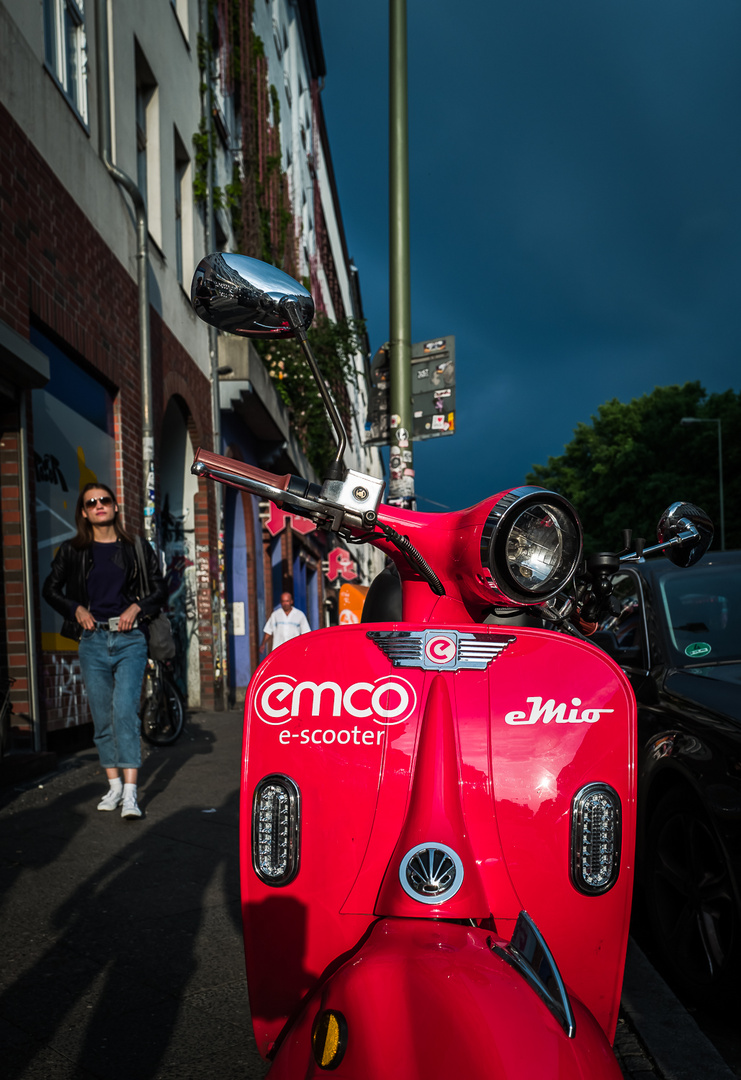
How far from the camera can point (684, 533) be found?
2359mm

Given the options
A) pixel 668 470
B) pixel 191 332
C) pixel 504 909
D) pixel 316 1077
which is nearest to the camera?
pixel 316 1077

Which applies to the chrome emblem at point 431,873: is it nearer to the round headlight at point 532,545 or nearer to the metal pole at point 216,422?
the round headlight at point 532,545

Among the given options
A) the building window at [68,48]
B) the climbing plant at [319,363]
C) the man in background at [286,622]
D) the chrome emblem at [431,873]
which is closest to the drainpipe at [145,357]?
the building window at [68,48]

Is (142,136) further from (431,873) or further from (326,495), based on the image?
(431,873)

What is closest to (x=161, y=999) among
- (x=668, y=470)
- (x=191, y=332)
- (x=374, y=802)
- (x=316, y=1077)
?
(x=374, y=802)

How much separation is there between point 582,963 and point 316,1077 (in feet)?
2.86

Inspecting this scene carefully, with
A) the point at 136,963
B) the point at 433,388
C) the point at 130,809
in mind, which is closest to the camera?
the point at 136,963

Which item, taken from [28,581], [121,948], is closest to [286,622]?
[28,581]

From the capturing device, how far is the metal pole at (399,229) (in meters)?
7.62

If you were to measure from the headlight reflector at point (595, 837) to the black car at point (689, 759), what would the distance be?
3.12ft

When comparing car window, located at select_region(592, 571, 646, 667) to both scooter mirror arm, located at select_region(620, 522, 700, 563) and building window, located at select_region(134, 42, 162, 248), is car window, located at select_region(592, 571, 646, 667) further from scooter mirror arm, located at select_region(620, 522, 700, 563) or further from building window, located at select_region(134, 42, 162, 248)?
building window, located at select_region(134, 42, 162, 248)

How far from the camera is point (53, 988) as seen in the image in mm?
2990

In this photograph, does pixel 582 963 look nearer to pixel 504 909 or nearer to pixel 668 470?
pixel 504 909

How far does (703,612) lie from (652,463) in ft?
144
